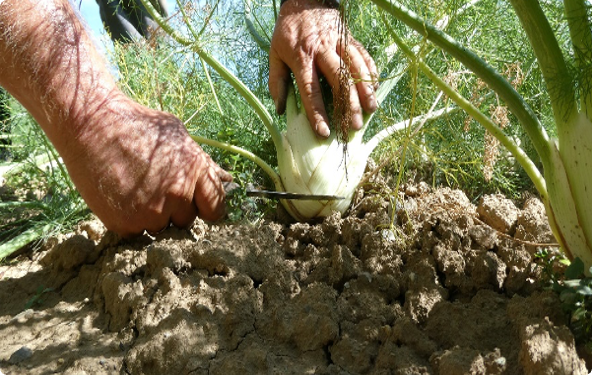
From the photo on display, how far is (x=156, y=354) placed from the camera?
1.22 metres

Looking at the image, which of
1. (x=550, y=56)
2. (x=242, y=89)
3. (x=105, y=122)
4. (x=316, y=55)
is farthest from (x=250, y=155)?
(x=550, y=56)

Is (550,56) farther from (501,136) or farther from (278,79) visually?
(278,79)

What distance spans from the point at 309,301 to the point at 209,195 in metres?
0.59

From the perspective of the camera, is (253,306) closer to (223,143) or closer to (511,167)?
(223,143)

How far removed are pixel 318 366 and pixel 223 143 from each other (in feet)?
3.31

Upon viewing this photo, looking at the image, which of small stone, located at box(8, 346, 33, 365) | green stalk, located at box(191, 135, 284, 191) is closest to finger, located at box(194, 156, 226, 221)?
green stalk, located at box(191, 135, 284, 191)

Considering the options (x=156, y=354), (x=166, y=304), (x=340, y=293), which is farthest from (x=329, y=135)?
(x=156, y=354)

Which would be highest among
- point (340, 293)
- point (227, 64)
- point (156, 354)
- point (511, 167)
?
point (227, 64)

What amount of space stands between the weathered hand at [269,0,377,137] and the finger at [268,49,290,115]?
0.02 m

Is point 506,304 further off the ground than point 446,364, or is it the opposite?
point 506,304

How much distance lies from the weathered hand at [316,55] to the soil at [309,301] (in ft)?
1.02

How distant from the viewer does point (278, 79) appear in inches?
77.4

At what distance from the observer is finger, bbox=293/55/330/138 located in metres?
1.83

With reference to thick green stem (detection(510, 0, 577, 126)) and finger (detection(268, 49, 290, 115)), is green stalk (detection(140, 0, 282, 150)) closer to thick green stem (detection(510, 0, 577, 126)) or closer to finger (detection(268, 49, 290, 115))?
finger (detection(268, 49, 290, 115))
